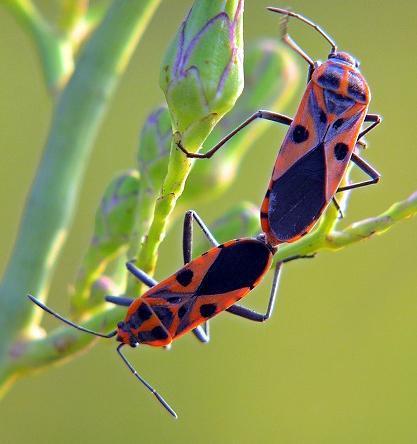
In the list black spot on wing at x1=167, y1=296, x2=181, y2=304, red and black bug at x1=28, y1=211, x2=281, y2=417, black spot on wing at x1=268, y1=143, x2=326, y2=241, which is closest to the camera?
black spot on wing at x1=268, y1=143, x2=326, y2=241

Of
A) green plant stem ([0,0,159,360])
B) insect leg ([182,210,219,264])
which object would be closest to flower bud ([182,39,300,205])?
insect leg ([182,210,219,264])

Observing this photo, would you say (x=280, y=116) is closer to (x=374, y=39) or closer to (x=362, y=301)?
(x=362, y=301)

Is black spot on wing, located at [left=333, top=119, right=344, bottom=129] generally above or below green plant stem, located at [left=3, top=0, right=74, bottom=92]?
below

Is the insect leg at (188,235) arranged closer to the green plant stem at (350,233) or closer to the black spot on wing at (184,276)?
the black spot on wing at (184,276)

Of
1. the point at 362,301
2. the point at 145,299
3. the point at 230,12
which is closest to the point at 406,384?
the point at 362,301

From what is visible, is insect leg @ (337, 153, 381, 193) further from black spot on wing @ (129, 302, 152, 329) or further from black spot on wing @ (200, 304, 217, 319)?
black spot on wing @ (129, 302, 152, 329)

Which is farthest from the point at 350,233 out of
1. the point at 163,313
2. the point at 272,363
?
the point at 272,363

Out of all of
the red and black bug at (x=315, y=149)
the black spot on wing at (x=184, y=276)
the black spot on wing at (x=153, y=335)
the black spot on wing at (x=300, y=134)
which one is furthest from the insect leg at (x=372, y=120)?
the black spot on wing at (x=153, y=335)
